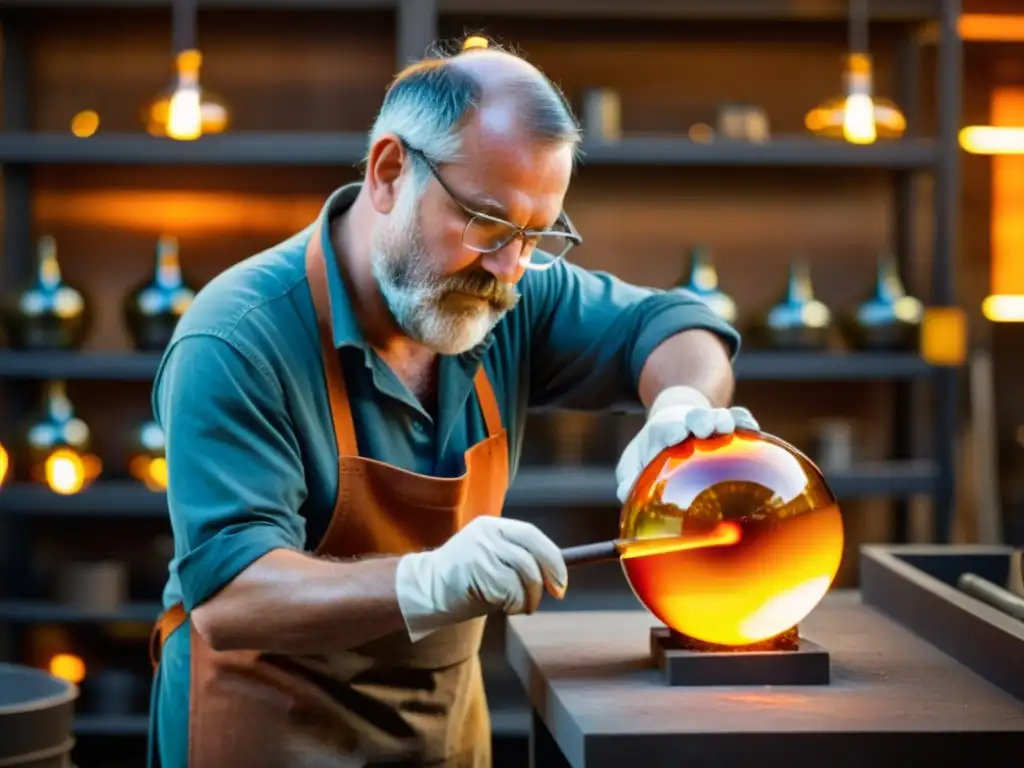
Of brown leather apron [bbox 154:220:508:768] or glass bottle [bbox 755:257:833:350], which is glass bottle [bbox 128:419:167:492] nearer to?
glass bottle [bbox 755:257:833:350]

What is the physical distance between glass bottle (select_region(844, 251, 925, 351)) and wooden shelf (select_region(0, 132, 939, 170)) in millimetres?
337

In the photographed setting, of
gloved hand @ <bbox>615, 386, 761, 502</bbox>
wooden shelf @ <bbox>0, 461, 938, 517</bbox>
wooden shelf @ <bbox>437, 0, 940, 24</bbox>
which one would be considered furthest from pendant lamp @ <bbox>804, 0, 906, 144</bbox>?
gloved hand @ <bbox>615, 386, 761, 502</bbox>

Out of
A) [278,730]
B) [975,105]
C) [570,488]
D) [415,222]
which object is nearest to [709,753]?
[278,730]

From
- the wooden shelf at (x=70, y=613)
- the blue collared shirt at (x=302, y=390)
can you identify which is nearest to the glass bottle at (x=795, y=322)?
the wooden shelf at (x=70, y=613)

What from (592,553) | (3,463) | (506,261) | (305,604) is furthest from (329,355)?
(3,463)

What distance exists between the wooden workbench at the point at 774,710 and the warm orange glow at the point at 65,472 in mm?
2442

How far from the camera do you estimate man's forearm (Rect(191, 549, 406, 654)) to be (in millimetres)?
1455

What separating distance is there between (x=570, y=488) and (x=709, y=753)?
2.56 m

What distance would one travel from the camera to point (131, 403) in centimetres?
420

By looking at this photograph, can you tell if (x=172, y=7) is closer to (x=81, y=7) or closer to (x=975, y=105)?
(x=81, y=7)

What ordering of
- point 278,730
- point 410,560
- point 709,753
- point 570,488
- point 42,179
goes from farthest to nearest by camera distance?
point 42,179, point 570,488, point 278,730, point 410,560, point 709,753

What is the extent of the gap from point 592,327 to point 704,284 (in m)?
1.98

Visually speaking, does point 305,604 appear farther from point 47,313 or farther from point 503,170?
point 47,313

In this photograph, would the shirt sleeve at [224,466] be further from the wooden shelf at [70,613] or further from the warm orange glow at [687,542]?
the wooden shelf at [70,613]
